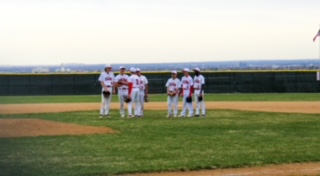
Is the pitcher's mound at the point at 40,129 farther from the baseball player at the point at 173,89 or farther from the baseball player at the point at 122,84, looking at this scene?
the baseball player at the point at 173,89

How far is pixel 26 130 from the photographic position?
15750 mm

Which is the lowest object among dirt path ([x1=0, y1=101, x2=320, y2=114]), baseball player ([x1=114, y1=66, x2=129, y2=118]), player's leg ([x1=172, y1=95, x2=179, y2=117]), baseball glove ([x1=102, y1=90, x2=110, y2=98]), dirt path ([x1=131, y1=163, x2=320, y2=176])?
dirt path ([x1=0, y1=101, x2=320, y2=114])

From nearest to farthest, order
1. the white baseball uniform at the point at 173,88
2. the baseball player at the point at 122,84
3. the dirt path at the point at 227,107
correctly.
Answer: the baseball player at the point at 122,84 < the white baseball uniform at the point at 173,88 < the dirt path at the point at 227,107

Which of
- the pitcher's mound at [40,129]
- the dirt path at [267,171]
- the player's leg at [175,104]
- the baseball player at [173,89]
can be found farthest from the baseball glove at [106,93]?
the dirt path at [267,171]

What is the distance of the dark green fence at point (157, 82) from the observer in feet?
139

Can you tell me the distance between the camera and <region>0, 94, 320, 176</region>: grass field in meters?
10.3

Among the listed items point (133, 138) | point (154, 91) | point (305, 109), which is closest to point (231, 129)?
point (133, 138)

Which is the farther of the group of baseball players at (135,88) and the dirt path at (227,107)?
the dirt path at (227,107)

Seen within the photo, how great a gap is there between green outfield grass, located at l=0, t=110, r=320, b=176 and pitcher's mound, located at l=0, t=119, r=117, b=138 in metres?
0.70

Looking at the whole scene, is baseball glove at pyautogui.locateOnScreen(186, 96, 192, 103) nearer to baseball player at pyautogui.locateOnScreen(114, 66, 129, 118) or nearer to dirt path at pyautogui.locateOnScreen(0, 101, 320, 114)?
baseball player at pyautogui.locateOnScreen(114, 66, 129, 118)

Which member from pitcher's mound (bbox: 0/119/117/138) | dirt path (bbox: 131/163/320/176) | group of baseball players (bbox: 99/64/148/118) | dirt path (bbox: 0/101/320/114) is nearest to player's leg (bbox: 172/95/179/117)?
group of baseball players (bbox: 99/64/148/118)

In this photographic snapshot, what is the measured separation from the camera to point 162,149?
12.3 meters

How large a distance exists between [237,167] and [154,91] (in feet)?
107

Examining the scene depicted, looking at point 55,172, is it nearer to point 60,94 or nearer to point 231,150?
point 231,150
